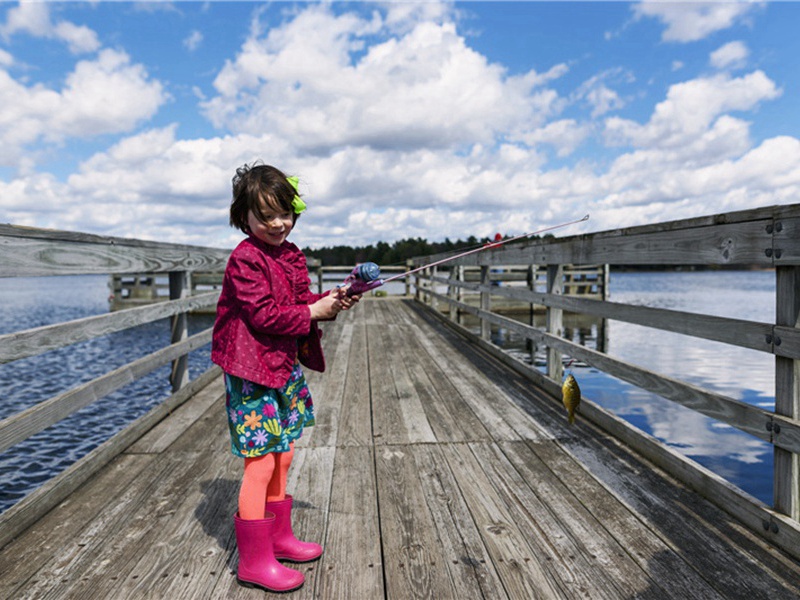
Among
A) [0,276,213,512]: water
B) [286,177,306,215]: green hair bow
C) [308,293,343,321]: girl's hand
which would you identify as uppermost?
[286,177,306,215]: green hair bow

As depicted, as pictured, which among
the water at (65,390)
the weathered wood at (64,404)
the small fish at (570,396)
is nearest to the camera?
the weathered wood at (64,404)

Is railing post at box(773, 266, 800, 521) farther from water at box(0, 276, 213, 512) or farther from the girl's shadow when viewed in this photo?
water at box(0, 276, 213, 512)

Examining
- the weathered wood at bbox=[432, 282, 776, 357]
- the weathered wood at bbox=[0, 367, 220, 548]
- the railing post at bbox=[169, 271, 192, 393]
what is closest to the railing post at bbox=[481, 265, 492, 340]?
the weathered wood at bbox=[432, 282, 776, 357]

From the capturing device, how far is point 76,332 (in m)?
2.79

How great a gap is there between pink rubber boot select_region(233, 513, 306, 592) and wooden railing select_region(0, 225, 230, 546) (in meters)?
1.02

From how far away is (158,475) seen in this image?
290 centimetres

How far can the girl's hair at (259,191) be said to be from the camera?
1.91 meters

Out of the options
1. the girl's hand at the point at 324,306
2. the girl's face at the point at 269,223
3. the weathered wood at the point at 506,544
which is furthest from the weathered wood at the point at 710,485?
the girl's face at the point at 269,223

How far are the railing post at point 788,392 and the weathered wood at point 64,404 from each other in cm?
296

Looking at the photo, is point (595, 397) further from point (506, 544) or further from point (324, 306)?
point (324, 306)

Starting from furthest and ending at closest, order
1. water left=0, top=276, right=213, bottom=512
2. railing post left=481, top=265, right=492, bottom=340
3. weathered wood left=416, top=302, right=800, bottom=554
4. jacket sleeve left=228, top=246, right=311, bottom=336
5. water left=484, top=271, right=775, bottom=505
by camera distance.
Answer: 1. railing post left=481, top=265, right=492, bottom=340
2. water left=484, top=271, right=775, bottom=505
3. water left=0, top=276, right=213, bottom=512
4. weathered wood left=416, top=302, right=800, bottom=554
5. jacket sleeve left=228, top=246, right=311, bottom=336

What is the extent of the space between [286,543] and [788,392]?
1.98 m

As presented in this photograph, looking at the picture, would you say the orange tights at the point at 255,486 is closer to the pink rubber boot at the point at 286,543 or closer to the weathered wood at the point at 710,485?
the pink rubber boot at the point at 286,543

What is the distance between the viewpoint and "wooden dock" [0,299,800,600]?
75.3 inches
